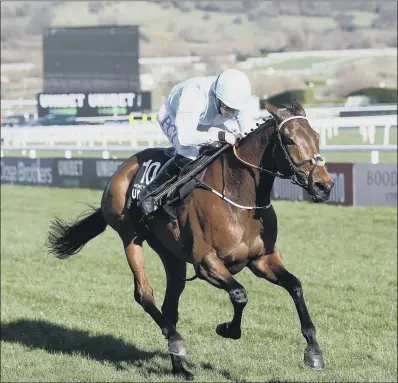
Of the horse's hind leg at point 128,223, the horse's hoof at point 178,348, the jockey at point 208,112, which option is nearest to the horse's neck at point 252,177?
the jockey at point 208,112

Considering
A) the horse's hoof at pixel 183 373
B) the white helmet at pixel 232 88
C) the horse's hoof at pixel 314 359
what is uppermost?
the white helmet at pixel 232 88

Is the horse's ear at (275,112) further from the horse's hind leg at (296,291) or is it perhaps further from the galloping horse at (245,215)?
the horse's hind leg at (296,291)

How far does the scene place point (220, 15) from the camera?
8981 centimetres

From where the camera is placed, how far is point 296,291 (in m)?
5.82

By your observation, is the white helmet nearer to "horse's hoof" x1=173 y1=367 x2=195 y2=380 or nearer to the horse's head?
the horse's head

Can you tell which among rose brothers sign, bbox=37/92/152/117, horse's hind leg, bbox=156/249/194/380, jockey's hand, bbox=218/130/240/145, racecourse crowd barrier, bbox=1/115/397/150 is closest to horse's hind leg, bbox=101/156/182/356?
horse's hind leg, bbox=156/249/194/380

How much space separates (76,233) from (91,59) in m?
22.7

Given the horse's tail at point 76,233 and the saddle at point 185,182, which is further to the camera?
the horse's tail at point 76,233

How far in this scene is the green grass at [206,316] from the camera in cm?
696

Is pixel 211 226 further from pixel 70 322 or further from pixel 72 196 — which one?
pixel 72 196

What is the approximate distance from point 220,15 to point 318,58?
40.6 m

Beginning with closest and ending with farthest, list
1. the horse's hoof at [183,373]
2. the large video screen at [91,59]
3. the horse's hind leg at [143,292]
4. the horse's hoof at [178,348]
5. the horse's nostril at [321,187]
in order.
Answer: the horse's nostril at [321,187]
the horse's hoof at [178,348]
the horse's hind leg at [143,292]
the horse's hoof at [183,373]
the large video screen at [91,59]

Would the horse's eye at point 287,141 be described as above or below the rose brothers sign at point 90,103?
below

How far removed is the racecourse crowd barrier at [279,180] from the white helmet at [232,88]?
829cm
